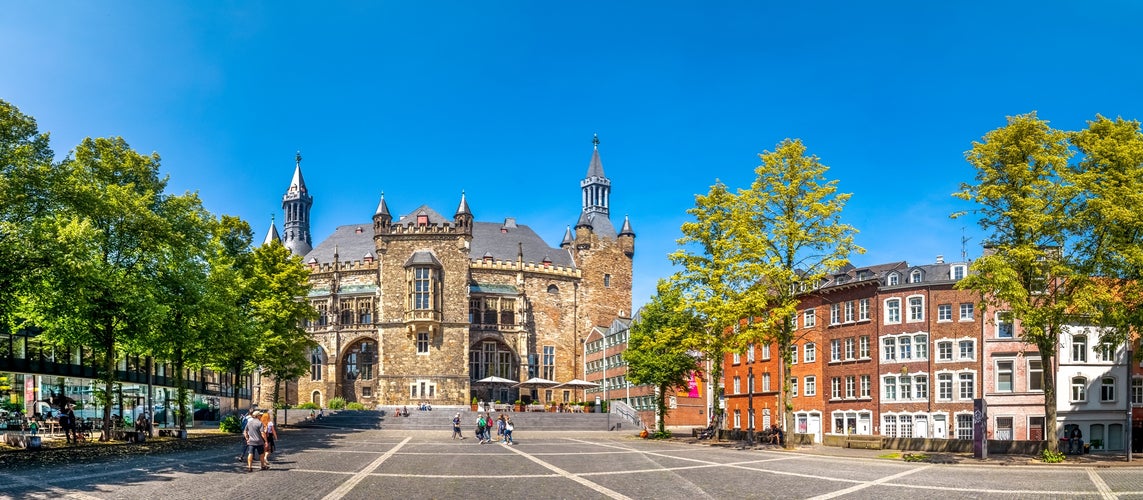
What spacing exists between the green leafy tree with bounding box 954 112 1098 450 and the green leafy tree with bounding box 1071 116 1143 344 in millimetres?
634

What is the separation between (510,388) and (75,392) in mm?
46434

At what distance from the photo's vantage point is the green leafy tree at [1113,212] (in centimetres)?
3494

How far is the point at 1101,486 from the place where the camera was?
2641cm

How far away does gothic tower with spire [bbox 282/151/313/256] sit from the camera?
411 feet

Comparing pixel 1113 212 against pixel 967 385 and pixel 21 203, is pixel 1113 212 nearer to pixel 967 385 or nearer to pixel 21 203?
pixel 967 385

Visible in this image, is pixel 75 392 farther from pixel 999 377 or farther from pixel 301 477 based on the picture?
pixel 999 377

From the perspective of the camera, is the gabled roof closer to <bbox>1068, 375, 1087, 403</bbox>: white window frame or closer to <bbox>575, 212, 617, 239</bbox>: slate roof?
<bbox>575, 212, 617, 239</bbox>: slate roof

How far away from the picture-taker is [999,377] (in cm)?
5022

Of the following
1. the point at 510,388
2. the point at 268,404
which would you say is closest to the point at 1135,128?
the point at 510,388

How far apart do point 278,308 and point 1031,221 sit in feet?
131

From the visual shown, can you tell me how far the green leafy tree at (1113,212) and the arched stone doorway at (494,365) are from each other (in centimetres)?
6331

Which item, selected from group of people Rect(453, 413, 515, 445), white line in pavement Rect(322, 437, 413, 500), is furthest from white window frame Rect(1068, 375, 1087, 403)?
white line in pavement Rect(322, 437, 413, 500)

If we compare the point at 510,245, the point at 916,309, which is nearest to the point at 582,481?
the point at 916,309

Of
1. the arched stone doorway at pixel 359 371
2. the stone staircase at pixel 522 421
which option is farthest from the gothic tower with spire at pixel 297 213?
the stone staircase at pixel 522 421
